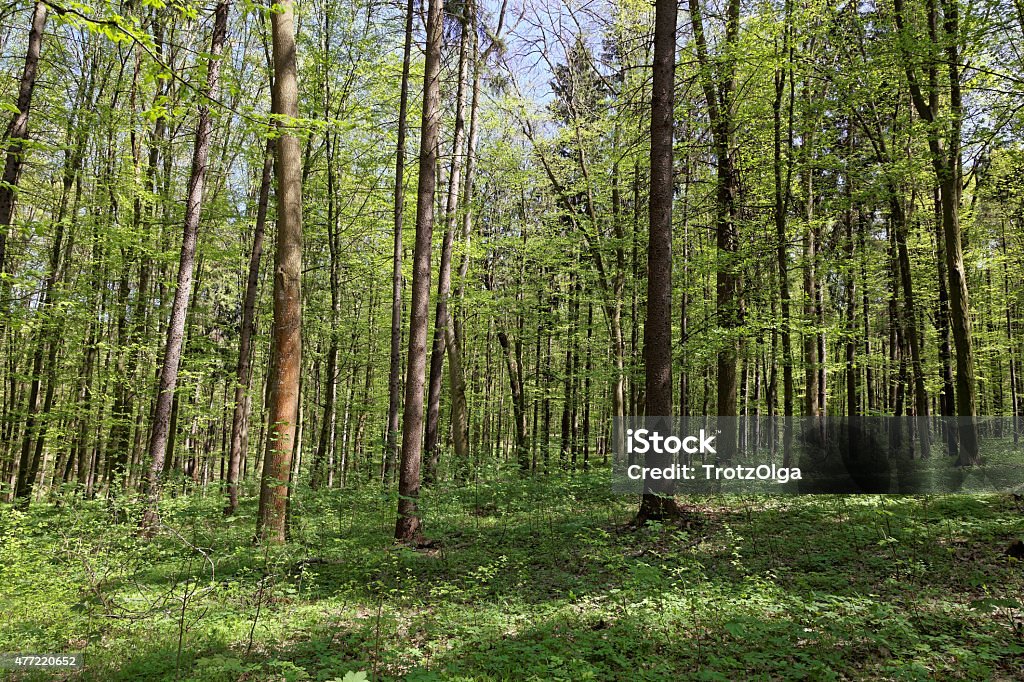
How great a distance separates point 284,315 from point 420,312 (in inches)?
84.4

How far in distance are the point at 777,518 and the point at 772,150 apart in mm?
9063

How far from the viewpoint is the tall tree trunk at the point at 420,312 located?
8.44 metres

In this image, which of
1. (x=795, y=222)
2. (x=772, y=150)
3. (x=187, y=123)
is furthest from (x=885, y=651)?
(x=187, y=123)

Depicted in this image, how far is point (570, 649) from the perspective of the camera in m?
4.68

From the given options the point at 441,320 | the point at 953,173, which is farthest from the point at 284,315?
the point at 953,173

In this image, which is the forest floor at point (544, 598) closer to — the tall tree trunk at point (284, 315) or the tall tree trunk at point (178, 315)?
the tall tree trunk at point (284, 315)

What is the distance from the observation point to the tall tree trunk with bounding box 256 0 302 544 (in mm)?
7332

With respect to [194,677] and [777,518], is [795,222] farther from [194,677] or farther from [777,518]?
[194,677]

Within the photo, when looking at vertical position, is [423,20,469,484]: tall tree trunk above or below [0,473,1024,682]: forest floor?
above

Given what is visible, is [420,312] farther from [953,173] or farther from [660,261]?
[953,173]

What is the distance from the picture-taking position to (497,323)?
73.7ft

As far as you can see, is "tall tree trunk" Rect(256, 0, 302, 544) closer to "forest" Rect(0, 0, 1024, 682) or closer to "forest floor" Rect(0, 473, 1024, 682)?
"forest" Rect(0, 0, 1024, 682)

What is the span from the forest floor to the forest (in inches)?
2.2

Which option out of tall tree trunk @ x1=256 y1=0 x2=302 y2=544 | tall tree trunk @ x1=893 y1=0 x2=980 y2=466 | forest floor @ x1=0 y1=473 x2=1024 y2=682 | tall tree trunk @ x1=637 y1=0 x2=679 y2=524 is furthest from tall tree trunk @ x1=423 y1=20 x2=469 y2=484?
tall tree trunk @ x1=893 y1=0 x2=980 y2=466
